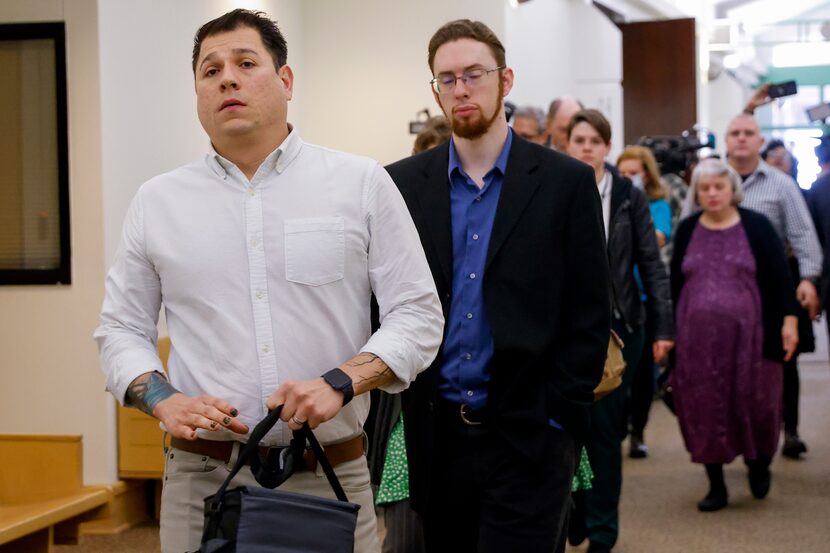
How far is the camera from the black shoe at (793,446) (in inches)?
267

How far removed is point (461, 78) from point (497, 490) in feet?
3.05

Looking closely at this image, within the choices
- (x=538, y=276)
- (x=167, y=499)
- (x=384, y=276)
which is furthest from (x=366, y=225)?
(x=538, y=276)

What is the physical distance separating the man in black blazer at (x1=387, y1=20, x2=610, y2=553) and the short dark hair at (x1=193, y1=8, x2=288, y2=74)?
745mm


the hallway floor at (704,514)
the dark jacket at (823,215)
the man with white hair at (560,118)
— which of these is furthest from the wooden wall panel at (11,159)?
the dark jacket at (823,215)

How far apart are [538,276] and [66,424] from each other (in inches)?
114

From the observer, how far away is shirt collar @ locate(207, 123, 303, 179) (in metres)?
2.16

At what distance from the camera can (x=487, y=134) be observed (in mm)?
2938

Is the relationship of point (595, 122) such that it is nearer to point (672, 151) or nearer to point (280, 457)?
point (280, 457)

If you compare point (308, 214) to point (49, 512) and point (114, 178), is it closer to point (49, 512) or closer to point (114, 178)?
point (49, 512)

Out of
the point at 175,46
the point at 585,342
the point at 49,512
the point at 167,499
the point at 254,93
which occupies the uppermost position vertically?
the point at 175,46

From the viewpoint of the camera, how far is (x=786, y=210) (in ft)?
20.4

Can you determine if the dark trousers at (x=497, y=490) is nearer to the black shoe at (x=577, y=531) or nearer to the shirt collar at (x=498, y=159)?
the shirt collar at (x=498, y=159)

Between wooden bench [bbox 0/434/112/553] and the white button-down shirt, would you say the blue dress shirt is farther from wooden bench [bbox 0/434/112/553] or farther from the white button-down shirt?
wooden bench [bbox 0/434/112/553]

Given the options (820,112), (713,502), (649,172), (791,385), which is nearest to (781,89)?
(820,112)
